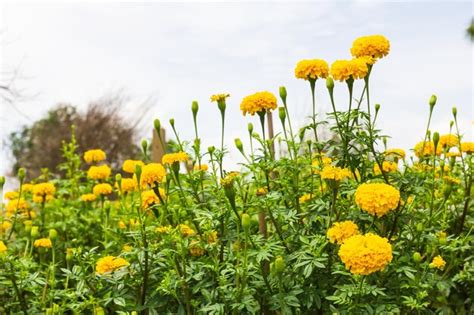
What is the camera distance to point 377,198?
78.2 inches

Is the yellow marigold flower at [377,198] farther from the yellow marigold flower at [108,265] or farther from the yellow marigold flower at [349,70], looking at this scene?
the yellow marigold flower at [108,265]

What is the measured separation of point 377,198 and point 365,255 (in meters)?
0.23

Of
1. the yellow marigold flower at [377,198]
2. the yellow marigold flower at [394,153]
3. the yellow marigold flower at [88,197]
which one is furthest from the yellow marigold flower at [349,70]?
the yellow marigold flower at [88,197]

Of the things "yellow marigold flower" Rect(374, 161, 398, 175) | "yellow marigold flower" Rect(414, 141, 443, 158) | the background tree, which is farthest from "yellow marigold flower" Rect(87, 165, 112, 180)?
the background tree

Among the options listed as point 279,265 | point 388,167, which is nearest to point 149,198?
point 279,265

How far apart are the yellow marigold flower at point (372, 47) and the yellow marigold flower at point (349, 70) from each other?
0.50 feet

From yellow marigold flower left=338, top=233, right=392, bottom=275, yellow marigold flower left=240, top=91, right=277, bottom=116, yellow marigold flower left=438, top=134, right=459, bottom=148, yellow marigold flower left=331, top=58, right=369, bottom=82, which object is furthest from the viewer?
yellow marigold flower left=438, top=134, right=459, bottom=148

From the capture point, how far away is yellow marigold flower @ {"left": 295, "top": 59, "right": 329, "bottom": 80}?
2492 millimetres

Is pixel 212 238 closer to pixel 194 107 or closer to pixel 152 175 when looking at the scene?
pixel 152 175

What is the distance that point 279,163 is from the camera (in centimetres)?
241

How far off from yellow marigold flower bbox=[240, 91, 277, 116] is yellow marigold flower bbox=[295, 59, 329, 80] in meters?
0.15

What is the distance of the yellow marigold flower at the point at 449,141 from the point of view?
3.17 m

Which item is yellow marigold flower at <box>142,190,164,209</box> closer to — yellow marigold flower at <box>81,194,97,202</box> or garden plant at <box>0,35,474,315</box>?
garden plant at <box>0,35,474,315</box>

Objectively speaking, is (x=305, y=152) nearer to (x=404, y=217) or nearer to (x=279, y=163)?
(x=279, y=163)
